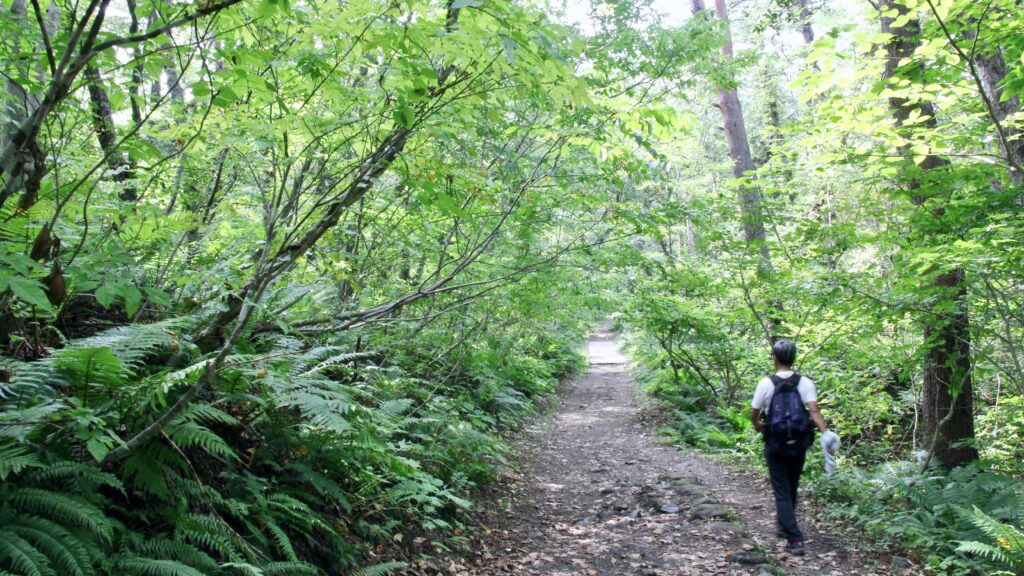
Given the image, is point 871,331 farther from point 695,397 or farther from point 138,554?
point 695,397

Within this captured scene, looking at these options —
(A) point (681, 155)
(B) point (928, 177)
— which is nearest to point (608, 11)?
(B) point (928, 177)

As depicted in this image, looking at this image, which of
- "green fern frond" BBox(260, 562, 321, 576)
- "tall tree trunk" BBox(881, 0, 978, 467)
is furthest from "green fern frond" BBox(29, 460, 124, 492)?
"tall tree trunk" BBox(881, 0, 978, 467)

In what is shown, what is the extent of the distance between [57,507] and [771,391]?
518cm

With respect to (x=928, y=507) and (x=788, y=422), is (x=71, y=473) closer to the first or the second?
(x=788, y=422)

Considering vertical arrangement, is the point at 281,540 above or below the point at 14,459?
below

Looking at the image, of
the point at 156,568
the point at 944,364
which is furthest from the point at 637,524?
the point at 156,568

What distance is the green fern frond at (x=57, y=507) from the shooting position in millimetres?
2467

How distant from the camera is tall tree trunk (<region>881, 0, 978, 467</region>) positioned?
5969 mm

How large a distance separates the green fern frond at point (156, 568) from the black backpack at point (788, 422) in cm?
460

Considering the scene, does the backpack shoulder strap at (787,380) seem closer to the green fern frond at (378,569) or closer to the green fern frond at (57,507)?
the green fern frond at (378,569)


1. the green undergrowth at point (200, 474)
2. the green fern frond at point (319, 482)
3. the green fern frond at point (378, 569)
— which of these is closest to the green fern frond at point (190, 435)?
the green undergrowth at point (200, 474)

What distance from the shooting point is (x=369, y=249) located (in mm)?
5297

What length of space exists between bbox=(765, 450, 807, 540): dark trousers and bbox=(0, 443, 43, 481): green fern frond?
17.3 ft

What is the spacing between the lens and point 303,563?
3340 mm
